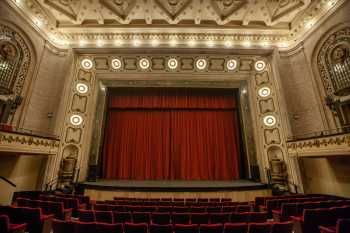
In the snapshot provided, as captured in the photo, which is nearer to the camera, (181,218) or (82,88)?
(181,218)

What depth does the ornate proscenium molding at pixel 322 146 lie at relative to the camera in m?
4.64

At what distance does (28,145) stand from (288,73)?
11.1 meters

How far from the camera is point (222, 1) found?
7.07 metres

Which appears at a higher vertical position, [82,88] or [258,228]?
[82,88]

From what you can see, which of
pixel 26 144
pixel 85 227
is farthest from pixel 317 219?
pixel 26 144

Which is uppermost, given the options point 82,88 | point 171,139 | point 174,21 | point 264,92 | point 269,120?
point 174,21

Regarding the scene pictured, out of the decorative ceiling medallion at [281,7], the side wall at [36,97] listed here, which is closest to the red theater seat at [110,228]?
the side wall at [36,97]

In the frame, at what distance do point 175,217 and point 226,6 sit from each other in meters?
8.43

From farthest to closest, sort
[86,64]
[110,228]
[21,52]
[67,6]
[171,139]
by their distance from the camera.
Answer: [171,139], [86,64], [67,6], [21,52], [110,228]

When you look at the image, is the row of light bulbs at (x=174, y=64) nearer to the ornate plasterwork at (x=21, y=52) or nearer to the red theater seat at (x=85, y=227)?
the ornate plasterwork at (x=21, y=52)

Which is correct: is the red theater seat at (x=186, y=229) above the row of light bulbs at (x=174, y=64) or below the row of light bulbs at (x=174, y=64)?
below

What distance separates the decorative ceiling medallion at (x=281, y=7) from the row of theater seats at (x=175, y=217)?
8.46 meters

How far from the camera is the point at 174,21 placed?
7.59m

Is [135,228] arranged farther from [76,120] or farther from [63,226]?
[76,120]
